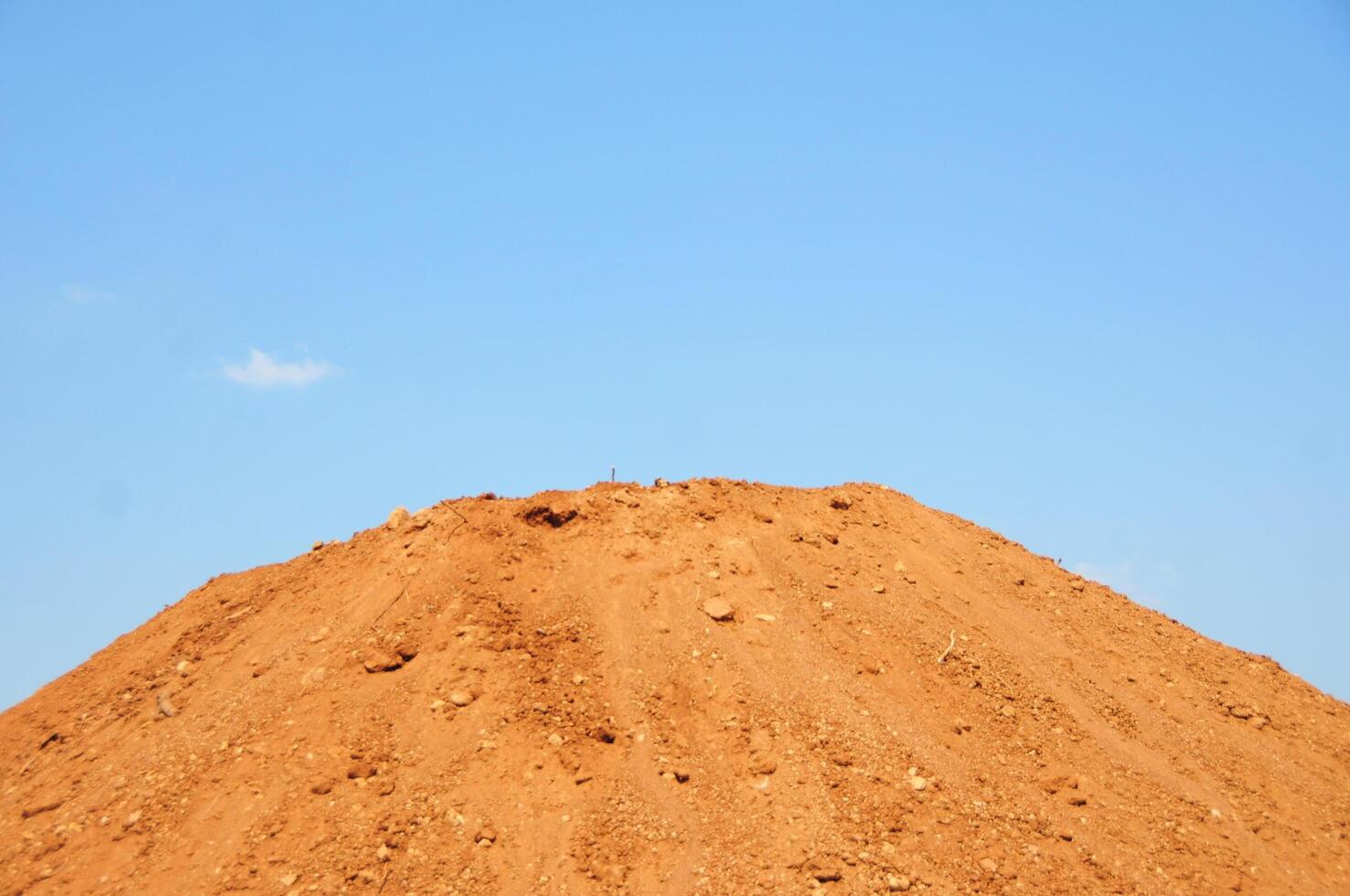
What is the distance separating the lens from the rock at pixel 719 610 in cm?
1342

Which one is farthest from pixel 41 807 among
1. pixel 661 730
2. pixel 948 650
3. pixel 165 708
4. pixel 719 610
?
pixel 948 650

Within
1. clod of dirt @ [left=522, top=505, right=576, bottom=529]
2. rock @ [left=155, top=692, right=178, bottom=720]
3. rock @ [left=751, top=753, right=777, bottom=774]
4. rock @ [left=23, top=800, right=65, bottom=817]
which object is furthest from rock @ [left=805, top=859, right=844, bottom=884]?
rock @ [left=23, top=800, right=65, bottom=817]

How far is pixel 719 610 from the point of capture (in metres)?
13.5

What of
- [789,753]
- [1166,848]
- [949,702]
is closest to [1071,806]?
[1166,848]

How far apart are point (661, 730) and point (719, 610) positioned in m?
2.18

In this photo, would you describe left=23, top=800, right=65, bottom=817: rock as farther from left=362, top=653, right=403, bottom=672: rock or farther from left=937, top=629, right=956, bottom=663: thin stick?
left=937, top=629, right=956, bottom=663: thin stick

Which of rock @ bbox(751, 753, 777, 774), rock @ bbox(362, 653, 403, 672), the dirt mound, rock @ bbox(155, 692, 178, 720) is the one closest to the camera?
the dirt mound

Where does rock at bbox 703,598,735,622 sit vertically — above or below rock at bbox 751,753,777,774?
above

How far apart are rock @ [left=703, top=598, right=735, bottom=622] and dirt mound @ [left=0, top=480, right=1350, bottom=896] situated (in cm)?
4

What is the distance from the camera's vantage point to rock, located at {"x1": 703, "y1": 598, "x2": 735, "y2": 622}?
13422 millimetres

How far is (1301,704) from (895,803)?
28.0 feet

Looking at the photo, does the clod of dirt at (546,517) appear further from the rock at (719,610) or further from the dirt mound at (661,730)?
the rock at (719,610)

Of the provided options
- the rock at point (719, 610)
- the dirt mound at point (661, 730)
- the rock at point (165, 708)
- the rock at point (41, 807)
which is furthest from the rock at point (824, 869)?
the rock at point (41, 807)

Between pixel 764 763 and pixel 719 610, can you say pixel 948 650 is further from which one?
pixel 764 763
